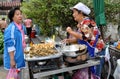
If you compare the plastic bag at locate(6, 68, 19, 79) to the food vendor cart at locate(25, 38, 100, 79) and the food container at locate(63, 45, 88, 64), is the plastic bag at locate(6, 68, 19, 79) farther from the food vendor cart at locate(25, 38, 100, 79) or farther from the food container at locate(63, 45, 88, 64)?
the food container at locate(63, 45, 88, 64)

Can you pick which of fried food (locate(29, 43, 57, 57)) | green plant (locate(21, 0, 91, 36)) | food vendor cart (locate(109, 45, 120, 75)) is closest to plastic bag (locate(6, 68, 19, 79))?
fried food (locate(29, 43, 57, 57))

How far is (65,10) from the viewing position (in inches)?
249

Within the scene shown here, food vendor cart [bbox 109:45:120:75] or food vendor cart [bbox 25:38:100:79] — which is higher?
food vendor cart [bbox 25:38:100:79]

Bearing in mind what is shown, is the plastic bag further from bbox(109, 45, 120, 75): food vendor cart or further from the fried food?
bbox(109, 45, 120, 75): food vendor cart

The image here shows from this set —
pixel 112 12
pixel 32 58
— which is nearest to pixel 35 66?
pixel 32 58

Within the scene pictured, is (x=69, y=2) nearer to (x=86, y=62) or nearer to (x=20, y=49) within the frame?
(x=20, y=49)

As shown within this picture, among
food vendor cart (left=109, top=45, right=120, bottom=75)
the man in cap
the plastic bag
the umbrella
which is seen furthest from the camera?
the umbrella

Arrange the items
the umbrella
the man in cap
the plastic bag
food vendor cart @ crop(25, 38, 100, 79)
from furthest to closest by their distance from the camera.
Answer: the umbrella
the plastic bag
the man in cap
food vendor cart @ crop(25, 38, 100, 79)

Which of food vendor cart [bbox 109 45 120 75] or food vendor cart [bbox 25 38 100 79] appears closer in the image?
food vendor cart [bbox 25 38 100 79]

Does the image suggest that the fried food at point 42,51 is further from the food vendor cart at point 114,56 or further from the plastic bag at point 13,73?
the food vendor cart at point 114,56

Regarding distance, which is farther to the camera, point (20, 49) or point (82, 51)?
point (20, 49)

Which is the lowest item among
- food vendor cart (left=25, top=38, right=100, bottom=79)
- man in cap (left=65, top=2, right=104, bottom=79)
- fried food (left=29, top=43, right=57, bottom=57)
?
food vendor cart (left=25, top=38, right=100, bottom=79)

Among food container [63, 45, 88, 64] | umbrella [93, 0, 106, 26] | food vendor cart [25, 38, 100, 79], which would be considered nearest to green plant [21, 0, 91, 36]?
umbrella [93, 0, 106, 26]

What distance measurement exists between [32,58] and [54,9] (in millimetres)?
3430
